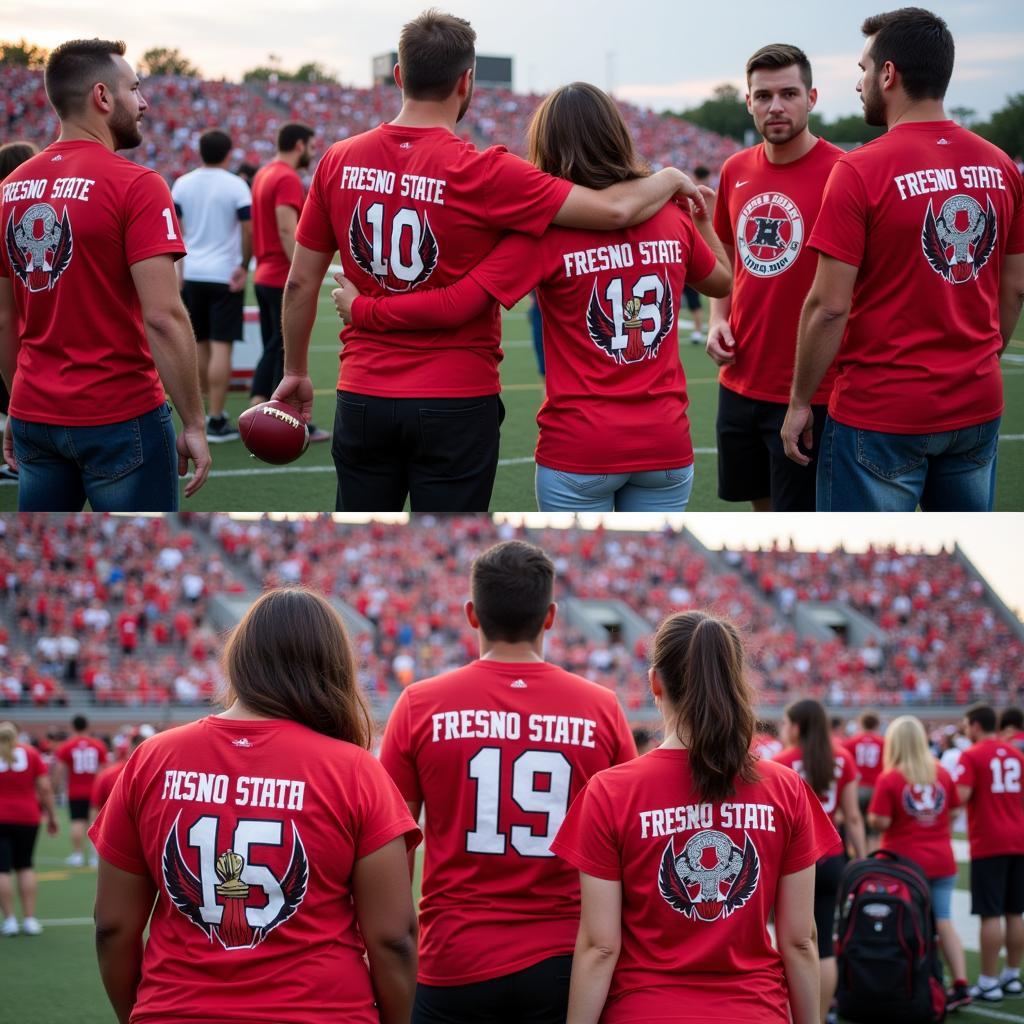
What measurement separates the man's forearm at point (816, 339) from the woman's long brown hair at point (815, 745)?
2.62 meters

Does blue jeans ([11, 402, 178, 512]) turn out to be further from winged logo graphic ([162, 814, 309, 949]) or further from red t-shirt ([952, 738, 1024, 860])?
red t-shirt ([952, 738, 1024, 860])

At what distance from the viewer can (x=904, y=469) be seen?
418 centimetres

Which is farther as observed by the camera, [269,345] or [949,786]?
[269,345]

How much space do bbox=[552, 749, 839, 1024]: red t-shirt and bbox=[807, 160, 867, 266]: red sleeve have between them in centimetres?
164

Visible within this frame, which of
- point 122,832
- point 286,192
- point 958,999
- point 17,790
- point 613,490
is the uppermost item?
point 286,192

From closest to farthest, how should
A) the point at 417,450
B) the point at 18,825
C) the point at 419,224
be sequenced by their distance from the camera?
the point at 419,224 → the point at 417,450 → the point at 18,825

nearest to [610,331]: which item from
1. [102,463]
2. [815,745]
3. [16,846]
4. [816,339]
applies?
[816,339]

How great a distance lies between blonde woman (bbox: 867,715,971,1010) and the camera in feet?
22.8

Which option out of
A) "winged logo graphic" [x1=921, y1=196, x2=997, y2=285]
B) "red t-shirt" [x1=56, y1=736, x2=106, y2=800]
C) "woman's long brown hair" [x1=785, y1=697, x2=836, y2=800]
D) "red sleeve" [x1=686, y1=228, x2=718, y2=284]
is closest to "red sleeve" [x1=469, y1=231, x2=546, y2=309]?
"red sleeve" [x1=686, y1=228, x2=718, y2=284]

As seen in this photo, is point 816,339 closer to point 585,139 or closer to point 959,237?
point 959,237

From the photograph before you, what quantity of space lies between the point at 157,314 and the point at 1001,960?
21.4ft

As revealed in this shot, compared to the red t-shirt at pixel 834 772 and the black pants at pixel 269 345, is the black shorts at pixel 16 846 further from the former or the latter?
the red t-shirt at pixel 834 772

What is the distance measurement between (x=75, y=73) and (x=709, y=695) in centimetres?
287

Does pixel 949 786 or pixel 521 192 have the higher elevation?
pixel 521 192
